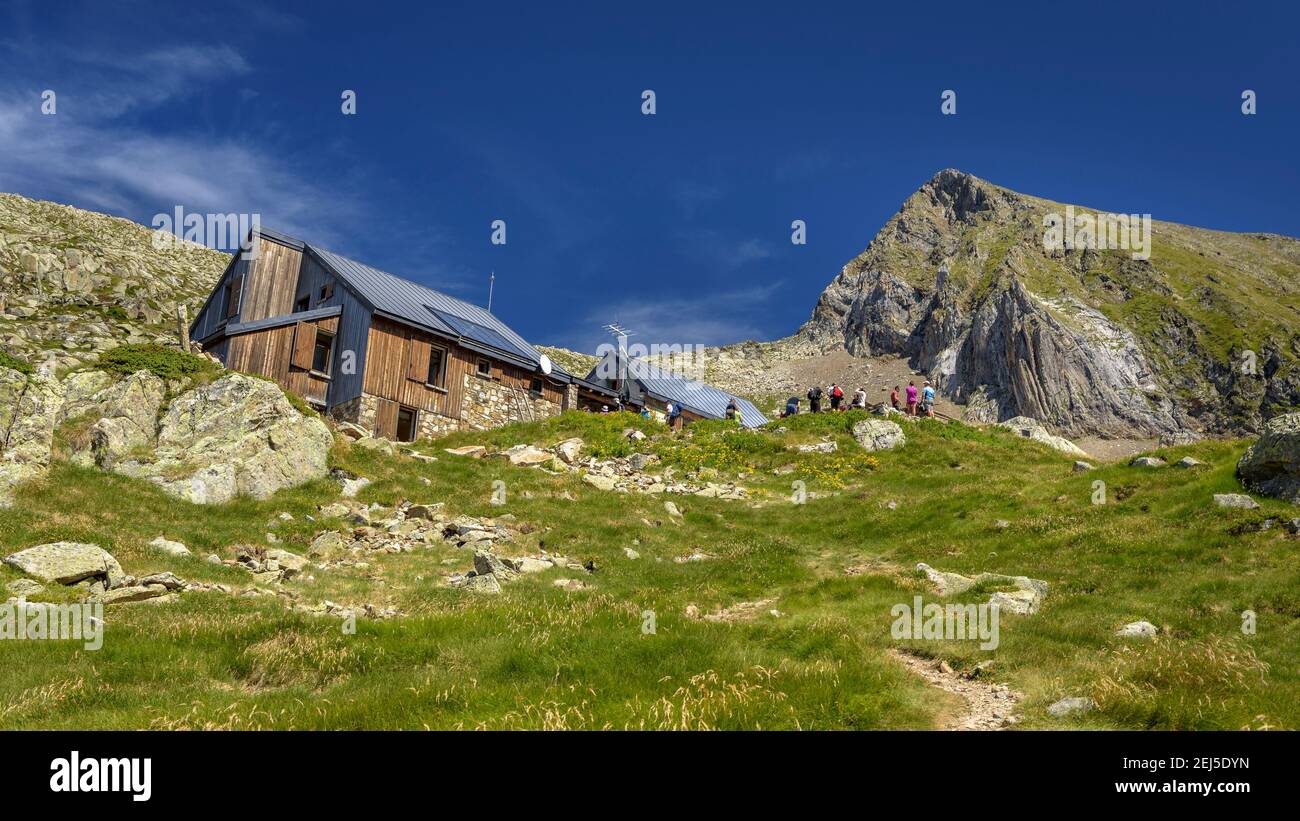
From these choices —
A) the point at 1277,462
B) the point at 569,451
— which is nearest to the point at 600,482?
the point at 569,451

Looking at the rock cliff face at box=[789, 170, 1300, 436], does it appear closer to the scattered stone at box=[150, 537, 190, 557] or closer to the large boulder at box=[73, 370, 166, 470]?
the large boulder at box=[73, 370, 166, 470]

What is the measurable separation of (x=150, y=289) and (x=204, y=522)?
97204 mm

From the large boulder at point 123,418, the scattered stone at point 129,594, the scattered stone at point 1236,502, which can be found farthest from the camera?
the large boulder at point 123,418

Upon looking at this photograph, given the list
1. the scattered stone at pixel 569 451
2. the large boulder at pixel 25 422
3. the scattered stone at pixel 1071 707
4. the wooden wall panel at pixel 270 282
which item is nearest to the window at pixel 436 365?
the wooden wall panel at pixel 270 282

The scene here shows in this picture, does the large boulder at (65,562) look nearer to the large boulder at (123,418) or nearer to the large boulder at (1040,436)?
the large boulder at (123,418)

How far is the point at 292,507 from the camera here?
77.2ft

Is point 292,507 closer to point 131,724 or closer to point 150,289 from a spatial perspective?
point 131,724

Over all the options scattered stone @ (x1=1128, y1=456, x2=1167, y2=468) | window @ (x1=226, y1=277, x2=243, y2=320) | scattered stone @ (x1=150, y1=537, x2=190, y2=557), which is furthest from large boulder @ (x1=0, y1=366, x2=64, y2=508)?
scattered stone @ (x1=1128, y1=456, x2=1167, y2=468)

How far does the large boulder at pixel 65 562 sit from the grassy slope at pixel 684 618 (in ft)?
2.17

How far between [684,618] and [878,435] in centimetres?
2746

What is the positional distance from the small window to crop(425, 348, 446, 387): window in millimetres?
5432

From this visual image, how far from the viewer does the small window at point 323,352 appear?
44.6 metres

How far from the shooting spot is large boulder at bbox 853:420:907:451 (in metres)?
37.4
